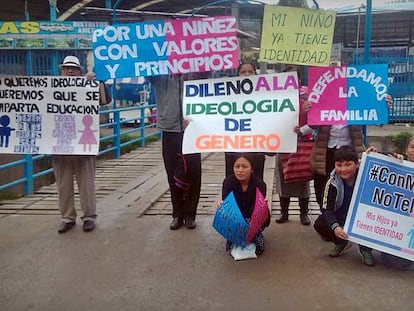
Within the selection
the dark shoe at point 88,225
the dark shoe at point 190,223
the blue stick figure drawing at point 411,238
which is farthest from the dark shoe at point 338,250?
the dark shoe at point 88,225

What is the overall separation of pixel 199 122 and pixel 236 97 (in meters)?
0.41

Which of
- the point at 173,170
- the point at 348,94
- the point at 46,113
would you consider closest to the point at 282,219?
the point at 173,170

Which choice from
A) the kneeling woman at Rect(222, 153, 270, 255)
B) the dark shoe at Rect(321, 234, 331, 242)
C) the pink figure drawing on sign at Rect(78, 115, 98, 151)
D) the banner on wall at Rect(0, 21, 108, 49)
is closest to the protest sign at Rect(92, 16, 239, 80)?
the pink figure drawing on sign at Rect(78, 115, 98, 151)

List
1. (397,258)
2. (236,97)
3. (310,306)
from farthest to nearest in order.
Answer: (236,97)
(397,258)
(310,306)

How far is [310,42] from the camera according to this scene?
4609 mm

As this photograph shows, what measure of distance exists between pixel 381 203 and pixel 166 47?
2406 mm

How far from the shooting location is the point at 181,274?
4027mm

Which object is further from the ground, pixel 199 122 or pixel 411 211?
pixel 199 122

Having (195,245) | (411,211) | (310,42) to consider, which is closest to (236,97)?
(310,42)

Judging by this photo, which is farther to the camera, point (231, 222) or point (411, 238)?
point (231, 222)

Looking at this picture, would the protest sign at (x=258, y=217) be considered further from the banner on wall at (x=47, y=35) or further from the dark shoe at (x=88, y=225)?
the banner on wall at (x=47, y=35)

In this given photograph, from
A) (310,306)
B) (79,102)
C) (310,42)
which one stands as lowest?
(310,306)

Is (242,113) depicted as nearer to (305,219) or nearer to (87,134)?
(305,219)

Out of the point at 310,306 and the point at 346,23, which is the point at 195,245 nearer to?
the point at 310,306
